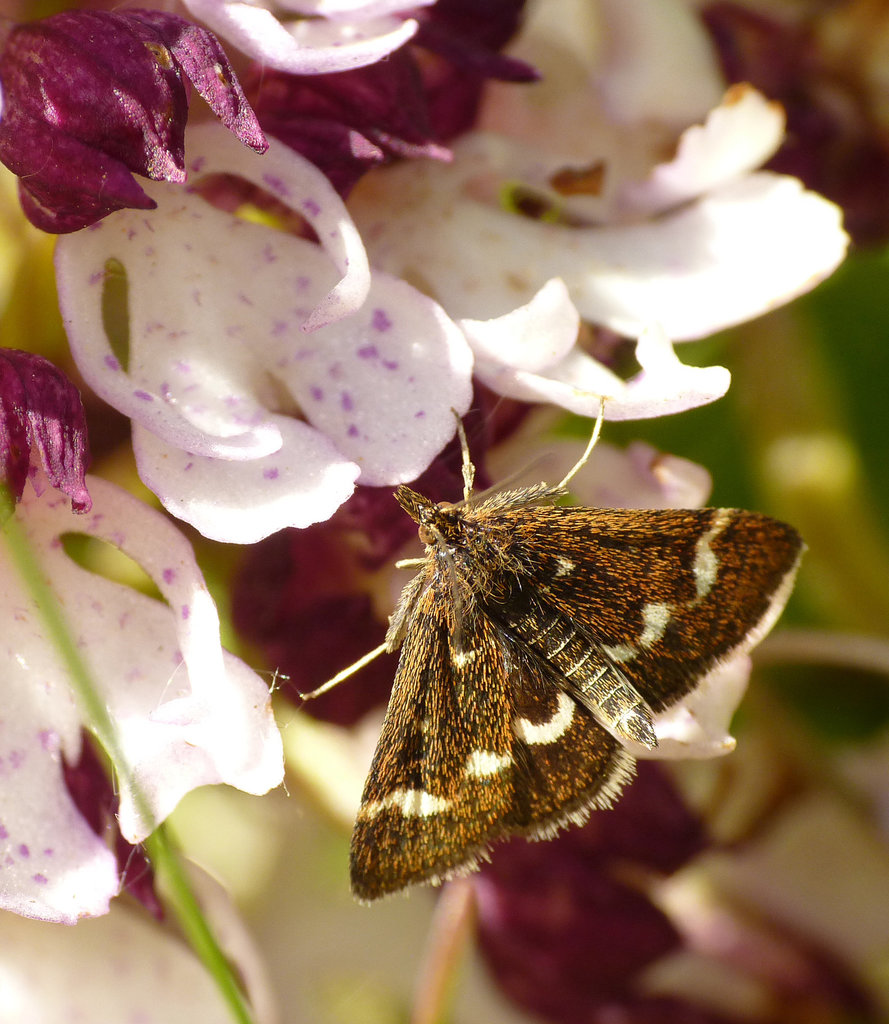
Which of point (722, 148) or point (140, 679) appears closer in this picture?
point (140, 679)

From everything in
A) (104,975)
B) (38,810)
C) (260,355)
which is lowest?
(104,975)

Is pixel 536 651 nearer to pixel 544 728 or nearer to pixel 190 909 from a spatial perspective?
pixel 544 728

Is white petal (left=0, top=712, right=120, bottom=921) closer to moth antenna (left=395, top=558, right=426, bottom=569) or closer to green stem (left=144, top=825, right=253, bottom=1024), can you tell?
green stem (left=144, top=825, right=253, bottom=1024)

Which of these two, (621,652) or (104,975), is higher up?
(621,652)

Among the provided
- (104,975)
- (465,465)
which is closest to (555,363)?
(465,465)

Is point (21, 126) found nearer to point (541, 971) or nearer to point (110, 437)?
point (110, 437)

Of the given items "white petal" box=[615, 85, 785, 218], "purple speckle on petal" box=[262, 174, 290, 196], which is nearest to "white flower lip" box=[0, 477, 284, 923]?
"purple speckle on petal" box=[262, 174, 290, 196]

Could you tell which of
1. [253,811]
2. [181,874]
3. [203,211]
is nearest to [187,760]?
[181,874]
